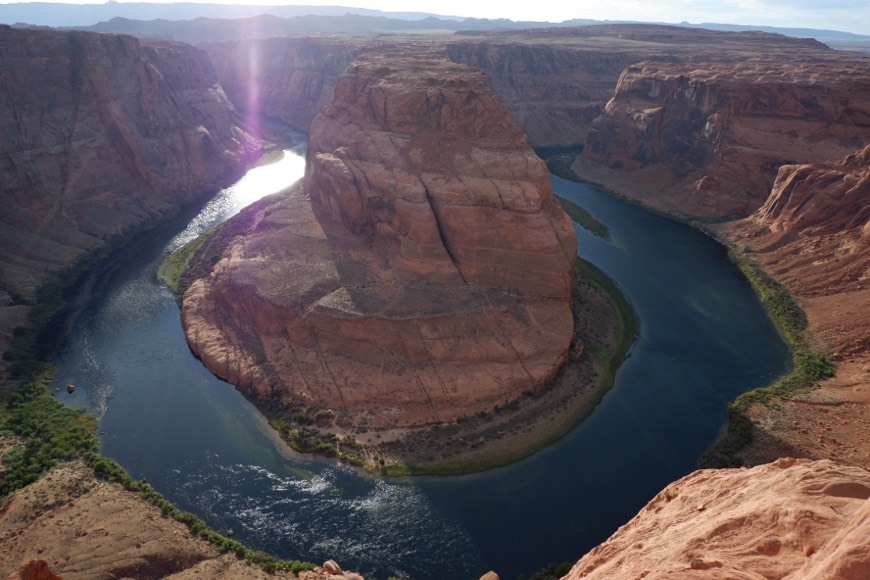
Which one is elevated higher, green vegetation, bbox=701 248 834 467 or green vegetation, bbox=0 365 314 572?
green vegetation, bbox=701 248 834 467

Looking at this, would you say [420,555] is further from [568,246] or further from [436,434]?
[568,246]

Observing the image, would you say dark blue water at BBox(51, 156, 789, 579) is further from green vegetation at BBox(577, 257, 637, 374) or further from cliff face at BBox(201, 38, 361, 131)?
cliff face at BBox(201, 38, 361, 131)

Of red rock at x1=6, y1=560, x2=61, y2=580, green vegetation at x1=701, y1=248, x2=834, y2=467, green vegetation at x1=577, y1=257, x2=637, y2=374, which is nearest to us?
red rock at x1=6, y1=560, x2=61, y2=580

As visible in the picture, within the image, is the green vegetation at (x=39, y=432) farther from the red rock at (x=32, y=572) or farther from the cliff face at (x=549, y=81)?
the cliff face at (x=549, y=81)

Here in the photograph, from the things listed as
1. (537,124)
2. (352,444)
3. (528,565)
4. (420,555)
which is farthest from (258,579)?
(537,124)

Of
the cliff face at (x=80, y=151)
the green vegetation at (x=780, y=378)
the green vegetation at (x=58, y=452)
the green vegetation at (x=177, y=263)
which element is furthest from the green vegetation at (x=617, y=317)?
the cliff face at (x=80, y=151)

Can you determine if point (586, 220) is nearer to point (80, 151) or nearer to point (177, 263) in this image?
point (177, 263)

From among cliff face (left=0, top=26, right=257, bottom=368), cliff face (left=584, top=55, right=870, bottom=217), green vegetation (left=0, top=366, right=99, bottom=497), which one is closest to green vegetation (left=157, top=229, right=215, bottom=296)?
cliff face (left=0, top=26, right=257, bottom=368)
